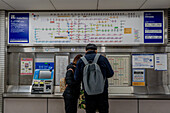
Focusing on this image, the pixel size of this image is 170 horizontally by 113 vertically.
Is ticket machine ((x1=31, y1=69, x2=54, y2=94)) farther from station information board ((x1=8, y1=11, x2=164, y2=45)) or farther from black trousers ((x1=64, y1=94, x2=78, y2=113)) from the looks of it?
station information board ((x1=8, y1=11, x2=164, y2=45))

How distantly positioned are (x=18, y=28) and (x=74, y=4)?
1.55m

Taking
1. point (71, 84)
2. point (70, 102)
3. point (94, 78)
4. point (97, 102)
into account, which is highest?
point (94, 78)

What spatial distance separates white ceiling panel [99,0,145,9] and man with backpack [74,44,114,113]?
136 centimetres

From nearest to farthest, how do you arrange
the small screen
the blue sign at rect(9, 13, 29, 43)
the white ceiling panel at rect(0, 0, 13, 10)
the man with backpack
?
the man with backpack < the white ceiling panel at rect(0, 0, 13, 10) < the small screen < the blue sign at rect(9, 13, 29, 43)

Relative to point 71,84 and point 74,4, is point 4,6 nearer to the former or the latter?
point 74,4

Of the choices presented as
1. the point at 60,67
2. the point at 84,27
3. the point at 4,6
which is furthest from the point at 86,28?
the point at 4,6

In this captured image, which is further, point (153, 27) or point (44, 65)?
point (44, 65)

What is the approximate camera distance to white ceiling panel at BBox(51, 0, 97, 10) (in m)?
3.64

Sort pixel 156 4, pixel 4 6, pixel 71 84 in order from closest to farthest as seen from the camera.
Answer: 1. pixel 71 84
2. pixel 156 4
3. pixel 4 6

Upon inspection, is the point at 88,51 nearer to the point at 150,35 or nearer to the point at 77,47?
the point at 77,47

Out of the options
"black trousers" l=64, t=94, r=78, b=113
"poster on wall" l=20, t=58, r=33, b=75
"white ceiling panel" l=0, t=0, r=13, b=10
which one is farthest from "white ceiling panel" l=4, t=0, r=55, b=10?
"black trousers" l=64, t=94, r=78, b=113

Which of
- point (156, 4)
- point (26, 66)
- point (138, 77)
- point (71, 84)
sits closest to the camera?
point (71, 84)

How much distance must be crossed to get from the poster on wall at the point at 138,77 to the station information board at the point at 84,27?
2.33 feet

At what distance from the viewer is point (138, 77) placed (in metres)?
4.15
